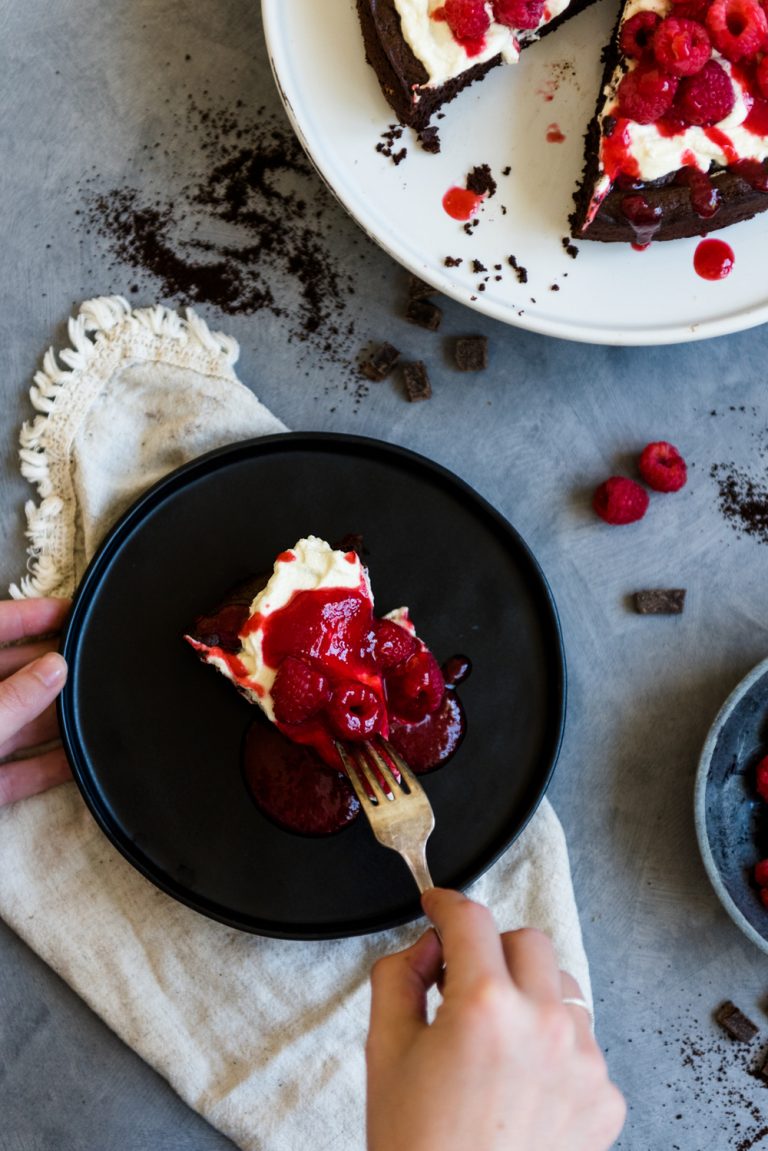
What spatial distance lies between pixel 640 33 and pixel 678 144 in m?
0.26

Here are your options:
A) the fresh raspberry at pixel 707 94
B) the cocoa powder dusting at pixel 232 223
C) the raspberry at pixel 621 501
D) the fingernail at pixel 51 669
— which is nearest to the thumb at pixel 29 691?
the fingernail at pixel 51 669

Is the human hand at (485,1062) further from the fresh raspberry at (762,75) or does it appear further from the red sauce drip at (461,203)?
the fresh raspberry at (762,75)

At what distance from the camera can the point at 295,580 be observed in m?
2.24

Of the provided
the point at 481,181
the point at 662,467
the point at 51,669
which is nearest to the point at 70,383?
the point at 51,669

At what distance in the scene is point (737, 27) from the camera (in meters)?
2.21

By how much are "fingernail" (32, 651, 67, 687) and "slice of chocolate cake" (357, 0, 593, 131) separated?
57.6 inches

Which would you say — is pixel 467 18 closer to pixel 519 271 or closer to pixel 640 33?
pixel 640 33

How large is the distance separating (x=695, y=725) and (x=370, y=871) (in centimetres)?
89

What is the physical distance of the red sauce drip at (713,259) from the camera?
2434 millimetres

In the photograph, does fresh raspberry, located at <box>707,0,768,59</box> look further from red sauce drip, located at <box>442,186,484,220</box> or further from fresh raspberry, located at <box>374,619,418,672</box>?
fresh raspberry, located at <box>374,619,418,672</box>

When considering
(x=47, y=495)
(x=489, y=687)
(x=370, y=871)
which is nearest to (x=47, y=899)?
(x=370, y=871)

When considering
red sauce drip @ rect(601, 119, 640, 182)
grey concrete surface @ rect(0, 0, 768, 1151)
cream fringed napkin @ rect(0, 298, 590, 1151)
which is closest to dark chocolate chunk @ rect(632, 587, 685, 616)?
grey concrete surface @ rect(0, 0, 768, 1151)

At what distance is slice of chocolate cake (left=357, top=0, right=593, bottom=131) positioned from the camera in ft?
7.43

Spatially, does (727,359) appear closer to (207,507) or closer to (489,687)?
(489,687)
